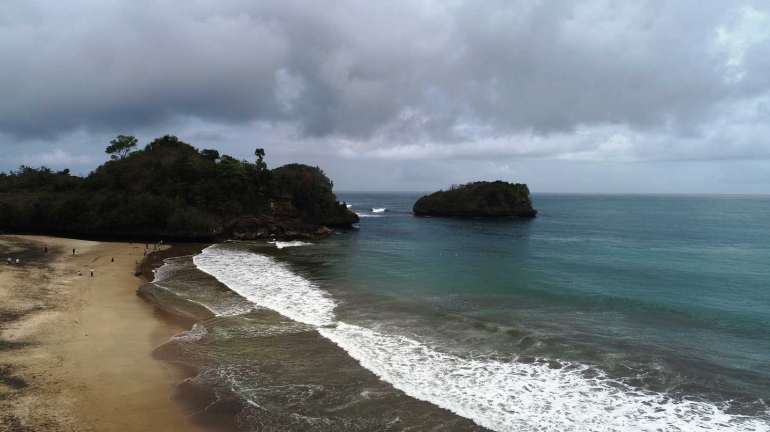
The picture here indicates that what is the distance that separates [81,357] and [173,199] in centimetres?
4161

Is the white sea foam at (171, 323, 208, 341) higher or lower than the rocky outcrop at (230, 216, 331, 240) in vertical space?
lower

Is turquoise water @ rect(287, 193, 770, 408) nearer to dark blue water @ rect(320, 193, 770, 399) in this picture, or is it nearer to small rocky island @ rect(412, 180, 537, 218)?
dark blue water @ rect(320, 193, 770, 399)

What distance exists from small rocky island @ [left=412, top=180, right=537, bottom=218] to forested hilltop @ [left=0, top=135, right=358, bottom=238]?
36.6 metres

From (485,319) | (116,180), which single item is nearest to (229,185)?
(116,180)

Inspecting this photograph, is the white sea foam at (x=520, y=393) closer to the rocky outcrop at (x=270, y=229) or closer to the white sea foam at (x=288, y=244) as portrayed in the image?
the white sea foam at (x=288, y=244)

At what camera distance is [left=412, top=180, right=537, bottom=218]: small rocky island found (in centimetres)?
9281

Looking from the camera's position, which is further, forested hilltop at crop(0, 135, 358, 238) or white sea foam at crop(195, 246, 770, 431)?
forested hilltop at crop(0, 135, 358, 238)

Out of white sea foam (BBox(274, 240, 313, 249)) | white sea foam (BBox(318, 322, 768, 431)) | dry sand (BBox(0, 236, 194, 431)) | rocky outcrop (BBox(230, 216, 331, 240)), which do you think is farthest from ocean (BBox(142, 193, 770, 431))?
rocky outcrop (BBox(230, 216, 331, 240))

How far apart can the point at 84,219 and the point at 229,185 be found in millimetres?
17141

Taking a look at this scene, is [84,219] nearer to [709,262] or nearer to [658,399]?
[658,399]

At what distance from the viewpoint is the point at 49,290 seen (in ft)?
73.0

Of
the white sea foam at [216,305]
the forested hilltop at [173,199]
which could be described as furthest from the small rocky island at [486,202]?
the white sea foam at [216,305]

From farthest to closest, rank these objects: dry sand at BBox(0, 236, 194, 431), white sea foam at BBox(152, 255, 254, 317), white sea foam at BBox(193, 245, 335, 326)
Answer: white sea foam at BBox(193, 245, 335, 326) < white sea foam at BBox(152, 255, 254, 317) < dry sand at BBox(0, 236, 194, 431)

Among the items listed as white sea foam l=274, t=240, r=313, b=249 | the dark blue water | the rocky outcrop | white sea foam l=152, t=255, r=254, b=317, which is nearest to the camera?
the dark blue water
